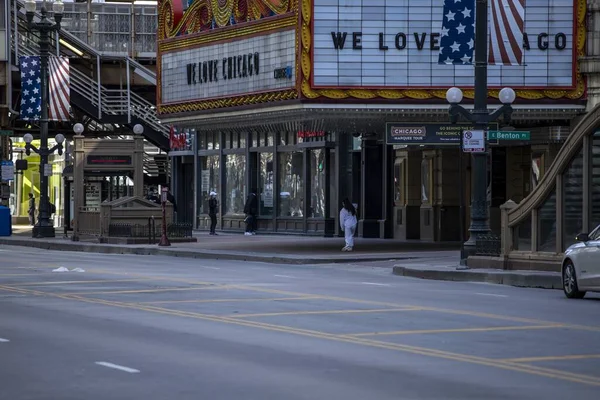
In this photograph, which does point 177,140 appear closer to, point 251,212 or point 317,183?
point 251,212

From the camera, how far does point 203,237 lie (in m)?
52.5

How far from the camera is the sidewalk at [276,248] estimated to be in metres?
36.2

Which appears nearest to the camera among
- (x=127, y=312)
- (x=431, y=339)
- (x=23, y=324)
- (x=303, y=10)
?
(x=431, y=339)

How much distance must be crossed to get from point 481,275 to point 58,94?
81.9ft

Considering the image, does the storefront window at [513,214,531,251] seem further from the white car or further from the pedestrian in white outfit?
the pedestrian in white outfit

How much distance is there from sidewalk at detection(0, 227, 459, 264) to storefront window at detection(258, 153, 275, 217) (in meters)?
3.53

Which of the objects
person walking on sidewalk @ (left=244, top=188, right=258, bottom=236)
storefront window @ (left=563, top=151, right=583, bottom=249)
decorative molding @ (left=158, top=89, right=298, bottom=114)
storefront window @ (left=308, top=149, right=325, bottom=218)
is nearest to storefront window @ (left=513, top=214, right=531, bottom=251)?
storefront window @ (left=563, top=151, right=583, bottom=249)

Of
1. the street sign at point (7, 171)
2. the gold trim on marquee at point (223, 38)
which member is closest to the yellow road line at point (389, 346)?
the gold trim on marquee at point (223, 38)

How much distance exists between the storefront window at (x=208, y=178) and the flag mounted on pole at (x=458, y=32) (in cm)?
2888

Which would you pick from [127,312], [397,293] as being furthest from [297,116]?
[127,312]

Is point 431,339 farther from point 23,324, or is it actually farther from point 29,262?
point 29,262

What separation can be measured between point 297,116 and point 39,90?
1546 cm

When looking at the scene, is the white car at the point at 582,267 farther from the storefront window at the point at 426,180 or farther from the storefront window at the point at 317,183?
the storefront window at the point at 317,183

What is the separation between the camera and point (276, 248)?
1646 inches
